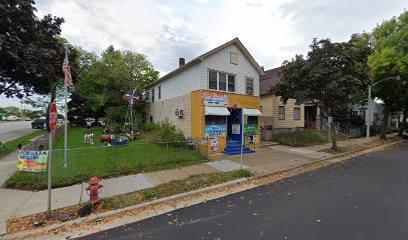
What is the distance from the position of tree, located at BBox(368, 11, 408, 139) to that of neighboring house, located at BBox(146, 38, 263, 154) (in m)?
11.5

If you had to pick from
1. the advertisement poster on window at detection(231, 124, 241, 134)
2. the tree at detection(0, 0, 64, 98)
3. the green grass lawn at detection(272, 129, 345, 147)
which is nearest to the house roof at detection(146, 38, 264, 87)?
the advertisement poster on window at detection(231, 124, 241, 134)

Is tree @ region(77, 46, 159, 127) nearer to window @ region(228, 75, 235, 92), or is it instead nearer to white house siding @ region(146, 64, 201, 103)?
white house siding @ region(146, 64, 201, 103)

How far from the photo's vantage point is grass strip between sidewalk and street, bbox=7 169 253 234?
4.05m

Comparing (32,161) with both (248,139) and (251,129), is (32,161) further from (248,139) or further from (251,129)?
(251,129)

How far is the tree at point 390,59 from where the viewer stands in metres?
15.3

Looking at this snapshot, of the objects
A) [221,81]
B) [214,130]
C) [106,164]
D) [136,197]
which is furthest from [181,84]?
[136,197]

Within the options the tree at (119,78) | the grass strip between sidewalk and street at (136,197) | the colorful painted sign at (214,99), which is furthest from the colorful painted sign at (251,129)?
the tree at (119,78)

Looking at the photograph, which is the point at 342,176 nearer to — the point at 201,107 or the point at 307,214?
the point at 307,214

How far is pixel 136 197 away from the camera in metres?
5.26

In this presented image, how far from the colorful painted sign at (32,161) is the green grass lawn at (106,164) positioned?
624mm

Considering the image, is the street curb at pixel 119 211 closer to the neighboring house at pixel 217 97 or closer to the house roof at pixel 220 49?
the neighboring house at pixel 217 97

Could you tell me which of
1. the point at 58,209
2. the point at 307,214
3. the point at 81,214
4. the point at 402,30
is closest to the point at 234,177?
the point at 307,214

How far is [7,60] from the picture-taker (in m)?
8.25

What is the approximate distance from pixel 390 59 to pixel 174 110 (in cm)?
1806
